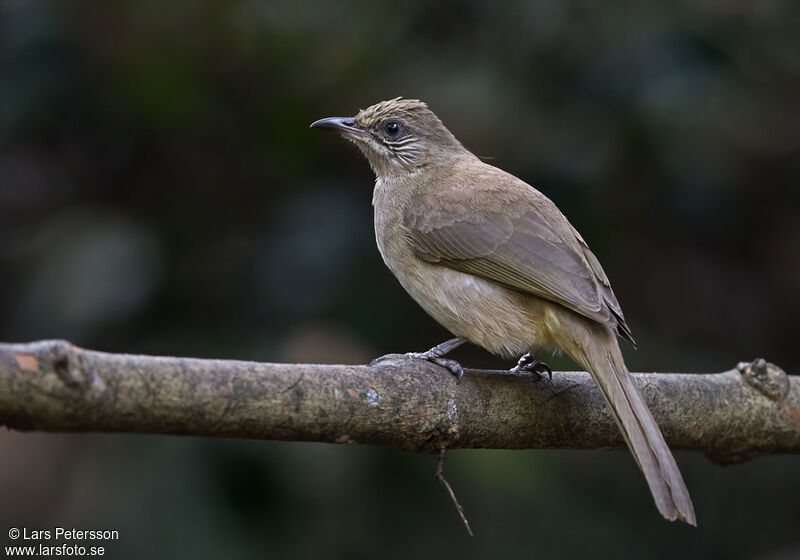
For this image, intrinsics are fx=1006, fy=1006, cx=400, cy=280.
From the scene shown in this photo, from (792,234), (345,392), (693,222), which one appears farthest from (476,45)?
(345,392)

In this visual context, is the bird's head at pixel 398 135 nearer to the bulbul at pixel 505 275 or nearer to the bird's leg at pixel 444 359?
the bulbul at pixel 505 275

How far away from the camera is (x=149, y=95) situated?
4742 millimetres

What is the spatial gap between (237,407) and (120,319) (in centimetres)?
192

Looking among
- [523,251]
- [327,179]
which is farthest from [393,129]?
[523,251]

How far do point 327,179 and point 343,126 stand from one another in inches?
13.8

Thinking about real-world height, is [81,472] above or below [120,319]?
below

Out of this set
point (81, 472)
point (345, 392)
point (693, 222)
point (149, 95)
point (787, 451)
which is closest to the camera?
point (345, 392)

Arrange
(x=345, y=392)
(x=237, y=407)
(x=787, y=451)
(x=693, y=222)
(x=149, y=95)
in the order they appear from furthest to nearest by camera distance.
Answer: (x=693, y=222) < (x=149, y=95) < (x=787, y=451) < (x=345, y=392) < (x=237, y=407)

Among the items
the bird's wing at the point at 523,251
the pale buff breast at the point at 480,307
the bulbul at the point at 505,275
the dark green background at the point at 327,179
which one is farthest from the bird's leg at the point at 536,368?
the dark green background at the point at 327,179

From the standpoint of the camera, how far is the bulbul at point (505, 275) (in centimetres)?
346

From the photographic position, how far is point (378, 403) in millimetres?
3076

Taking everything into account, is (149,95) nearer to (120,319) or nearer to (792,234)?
(120,319)

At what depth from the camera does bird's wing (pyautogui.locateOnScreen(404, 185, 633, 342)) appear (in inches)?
147

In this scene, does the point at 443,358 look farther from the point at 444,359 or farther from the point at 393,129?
the point at 393,129
